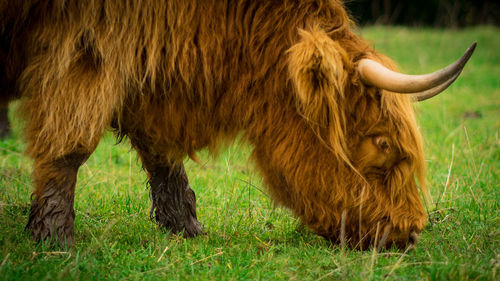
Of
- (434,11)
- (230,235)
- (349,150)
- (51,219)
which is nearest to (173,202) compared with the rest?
(230,235)

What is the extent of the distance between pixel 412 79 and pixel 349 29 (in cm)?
63

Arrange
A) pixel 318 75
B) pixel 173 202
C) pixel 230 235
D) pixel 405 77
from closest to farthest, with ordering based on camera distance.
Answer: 1. pixel 405 77
2. pixel 318 75
3. pixel 230 235
4. pixel 173 202

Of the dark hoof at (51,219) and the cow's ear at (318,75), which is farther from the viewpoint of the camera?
the dark hoof at (51,219)

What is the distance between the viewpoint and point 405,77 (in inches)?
112

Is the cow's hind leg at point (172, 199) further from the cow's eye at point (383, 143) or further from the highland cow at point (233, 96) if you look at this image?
the cow's eye at point (383, 143)

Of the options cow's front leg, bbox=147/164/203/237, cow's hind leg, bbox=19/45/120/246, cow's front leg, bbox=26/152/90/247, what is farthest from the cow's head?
cow's front leg, bbox=26/152/90/247

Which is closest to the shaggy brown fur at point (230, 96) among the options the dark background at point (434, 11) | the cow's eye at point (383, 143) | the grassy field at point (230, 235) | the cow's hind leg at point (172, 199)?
the cow's eye at point (383, 143)

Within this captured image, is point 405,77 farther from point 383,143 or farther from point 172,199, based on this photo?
point 172,199

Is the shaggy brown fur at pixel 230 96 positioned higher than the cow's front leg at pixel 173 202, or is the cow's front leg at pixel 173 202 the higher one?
the shaggy brown fur at pixel 230 96

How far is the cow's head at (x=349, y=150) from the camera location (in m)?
3.00

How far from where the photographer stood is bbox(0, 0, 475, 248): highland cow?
302 cm

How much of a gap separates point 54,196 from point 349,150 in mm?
Answer: 1647

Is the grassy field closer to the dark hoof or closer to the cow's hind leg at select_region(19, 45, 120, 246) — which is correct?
the dark hoof

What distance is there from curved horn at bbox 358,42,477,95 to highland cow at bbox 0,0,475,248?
0.04 ft
